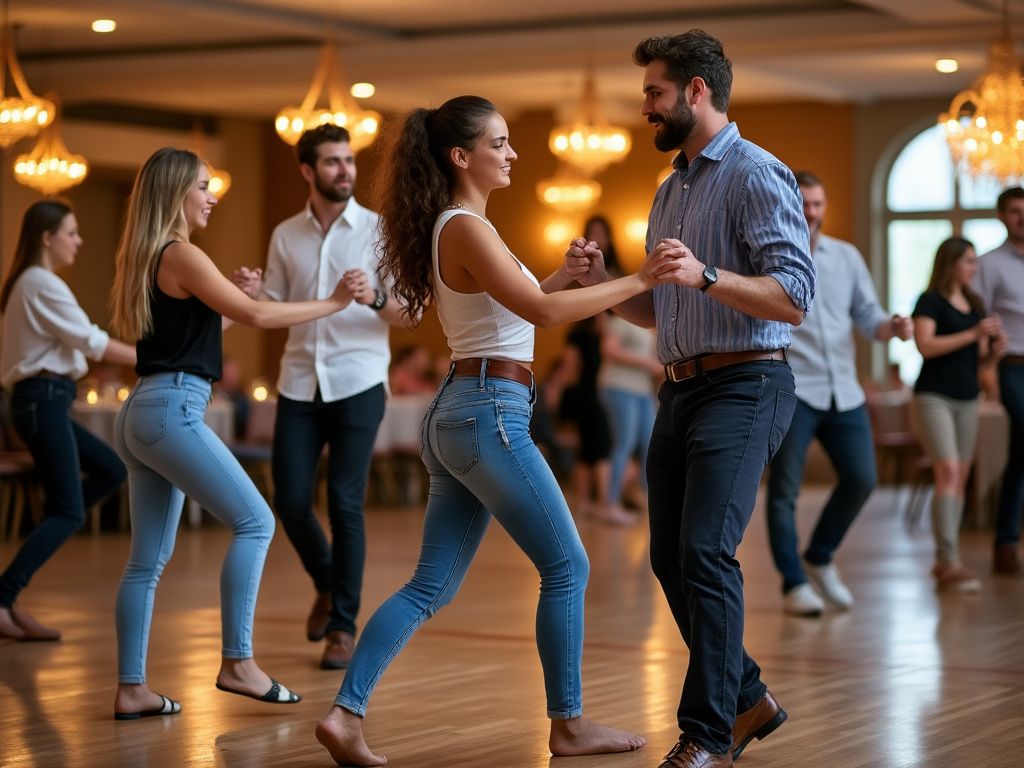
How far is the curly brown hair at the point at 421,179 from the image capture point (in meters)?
3.63

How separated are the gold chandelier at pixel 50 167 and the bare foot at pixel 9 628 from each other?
689 centimetres

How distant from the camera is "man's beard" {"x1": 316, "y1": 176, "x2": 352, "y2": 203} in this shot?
17.4 feet

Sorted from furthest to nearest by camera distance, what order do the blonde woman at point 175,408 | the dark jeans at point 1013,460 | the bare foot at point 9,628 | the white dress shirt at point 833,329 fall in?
the dark jeans at point 1013,460 < the white dress shirt at point 833,329 < the bare foot at point 9,628 < the blonde woman at point 175,408

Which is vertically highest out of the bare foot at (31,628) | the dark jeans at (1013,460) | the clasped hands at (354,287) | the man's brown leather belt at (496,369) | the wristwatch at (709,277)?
the clasped hands at (354,287)

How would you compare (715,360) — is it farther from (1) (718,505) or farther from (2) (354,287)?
(2) (354,287)

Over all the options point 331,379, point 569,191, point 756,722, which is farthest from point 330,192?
point 569,191

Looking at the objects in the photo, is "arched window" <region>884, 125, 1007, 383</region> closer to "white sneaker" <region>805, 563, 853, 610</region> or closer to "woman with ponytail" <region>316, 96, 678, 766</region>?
"white sneaker" <region>805, 563, 853, 610</region>

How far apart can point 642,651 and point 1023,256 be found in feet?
10.7

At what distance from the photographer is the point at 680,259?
3.29 meters

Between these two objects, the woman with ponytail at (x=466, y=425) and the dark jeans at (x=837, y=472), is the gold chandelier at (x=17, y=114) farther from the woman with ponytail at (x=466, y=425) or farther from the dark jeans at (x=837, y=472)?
the woman with ponytail at (x=466, y=425)

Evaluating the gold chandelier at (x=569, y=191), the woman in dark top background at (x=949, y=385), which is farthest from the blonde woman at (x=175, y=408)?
the gold chandelier at (x=569, y=191)

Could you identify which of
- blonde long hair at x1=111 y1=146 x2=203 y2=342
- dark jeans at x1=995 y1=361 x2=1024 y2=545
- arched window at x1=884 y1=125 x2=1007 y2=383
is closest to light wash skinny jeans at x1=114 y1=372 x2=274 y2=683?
blonde long hair at x1=111 y1=146 x2=203 y2=342

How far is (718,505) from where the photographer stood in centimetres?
345

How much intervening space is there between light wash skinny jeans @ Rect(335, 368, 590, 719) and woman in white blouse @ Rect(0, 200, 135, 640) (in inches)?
96.1
